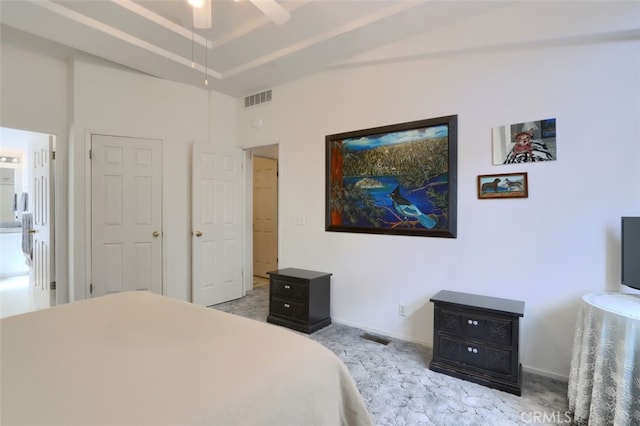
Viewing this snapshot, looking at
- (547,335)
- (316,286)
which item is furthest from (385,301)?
(547,335)

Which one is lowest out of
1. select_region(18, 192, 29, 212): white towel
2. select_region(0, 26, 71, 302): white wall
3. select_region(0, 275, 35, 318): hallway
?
select_region(0, 275, 35, 318): hallway

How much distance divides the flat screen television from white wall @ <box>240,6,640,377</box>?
16 centimetres

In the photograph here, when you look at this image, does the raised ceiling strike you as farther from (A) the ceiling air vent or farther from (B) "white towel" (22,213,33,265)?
(B) "white towel" (22,213,33,265)

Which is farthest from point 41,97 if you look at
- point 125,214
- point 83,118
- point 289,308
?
point 289,308

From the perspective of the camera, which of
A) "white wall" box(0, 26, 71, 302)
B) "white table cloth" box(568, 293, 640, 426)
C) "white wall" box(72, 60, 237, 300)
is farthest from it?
"white wall" box(72, 60, 237, 300)

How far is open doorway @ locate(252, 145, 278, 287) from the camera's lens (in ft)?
18.5

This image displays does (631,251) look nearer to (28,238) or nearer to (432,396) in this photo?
(432,396)

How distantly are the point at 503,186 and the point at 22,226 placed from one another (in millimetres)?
5924

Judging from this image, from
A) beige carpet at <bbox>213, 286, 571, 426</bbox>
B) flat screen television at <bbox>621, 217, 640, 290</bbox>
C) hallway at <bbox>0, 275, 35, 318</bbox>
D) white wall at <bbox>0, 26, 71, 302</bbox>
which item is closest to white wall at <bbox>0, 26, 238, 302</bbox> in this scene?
white wall at <bbox>0, 26, 71, 302</bbox>

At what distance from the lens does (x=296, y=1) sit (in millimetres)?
2543

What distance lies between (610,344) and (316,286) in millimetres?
2277

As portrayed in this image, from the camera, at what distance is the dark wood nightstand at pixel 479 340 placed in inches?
85.0

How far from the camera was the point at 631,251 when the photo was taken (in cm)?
198

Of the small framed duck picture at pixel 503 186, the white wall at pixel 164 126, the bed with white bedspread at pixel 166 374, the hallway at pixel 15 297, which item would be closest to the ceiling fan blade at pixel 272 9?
the bed with white bedspread at pixel 166 374
